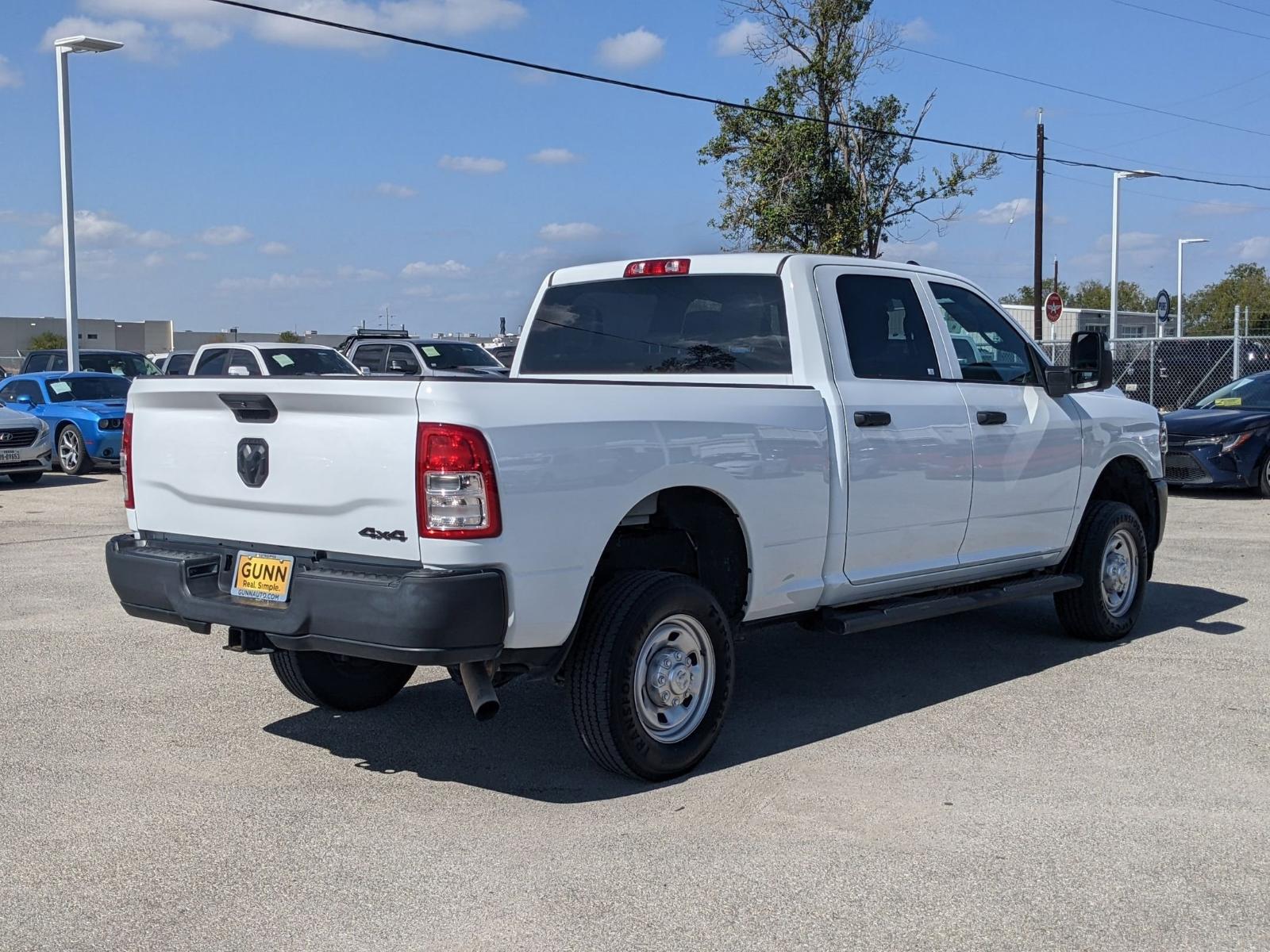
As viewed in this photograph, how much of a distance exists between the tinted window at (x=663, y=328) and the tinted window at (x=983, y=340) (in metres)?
1.11

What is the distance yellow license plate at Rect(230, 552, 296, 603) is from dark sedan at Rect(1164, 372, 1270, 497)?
1286cm

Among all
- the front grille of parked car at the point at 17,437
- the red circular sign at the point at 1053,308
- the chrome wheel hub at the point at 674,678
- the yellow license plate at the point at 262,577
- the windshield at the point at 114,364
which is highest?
the red circular sign at the point at 1053,308

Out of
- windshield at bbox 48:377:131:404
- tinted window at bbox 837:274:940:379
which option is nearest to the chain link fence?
windshield at bbox 48:377:131:404

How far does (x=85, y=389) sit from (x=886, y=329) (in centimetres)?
1694

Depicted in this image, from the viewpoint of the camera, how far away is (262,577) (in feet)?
16.0

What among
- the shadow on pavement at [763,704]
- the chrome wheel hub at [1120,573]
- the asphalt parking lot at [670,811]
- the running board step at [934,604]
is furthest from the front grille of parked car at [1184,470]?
the running board step at [934,604]

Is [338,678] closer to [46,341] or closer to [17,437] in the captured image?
[17,437]

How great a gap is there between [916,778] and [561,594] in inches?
63.9

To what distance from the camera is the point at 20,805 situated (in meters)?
4.94

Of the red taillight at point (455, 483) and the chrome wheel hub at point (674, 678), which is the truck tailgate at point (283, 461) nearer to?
the red taillight at point (455, 483)

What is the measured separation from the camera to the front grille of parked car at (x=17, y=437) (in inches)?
685

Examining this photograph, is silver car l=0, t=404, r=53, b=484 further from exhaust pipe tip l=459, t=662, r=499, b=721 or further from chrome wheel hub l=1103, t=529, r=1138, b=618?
exhaust pipe tip l=459, t=662, r=499, b=721

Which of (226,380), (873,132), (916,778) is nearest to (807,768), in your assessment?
(916,778)

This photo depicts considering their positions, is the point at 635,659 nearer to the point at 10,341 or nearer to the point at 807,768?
the point at 807,768
